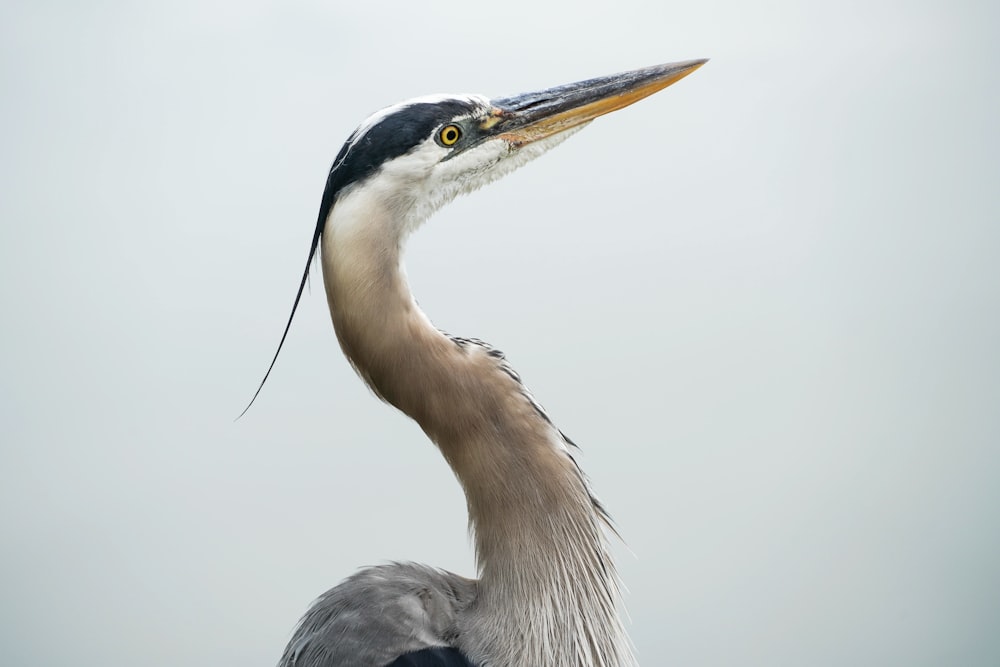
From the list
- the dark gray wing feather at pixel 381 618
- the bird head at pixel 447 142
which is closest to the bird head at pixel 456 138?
the bird head at pixel 447 142

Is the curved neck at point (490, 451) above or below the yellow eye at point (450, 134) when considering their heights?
below

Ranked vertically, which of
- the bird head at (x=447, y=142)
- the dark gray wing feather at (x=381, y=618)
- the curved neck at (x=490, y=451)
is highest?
the bird head at (x=447, y=142)

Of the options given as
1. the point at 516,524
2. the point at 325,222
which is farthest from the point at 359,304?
the point at 516,524

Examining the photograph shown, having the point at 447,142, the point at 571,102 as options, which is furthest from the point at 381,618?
the point at 571,102

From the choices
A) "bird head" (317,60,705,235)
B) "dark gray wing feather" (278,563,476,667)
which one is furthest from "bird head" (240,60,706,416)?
"dark gray wing feather" (278,563,476,667)

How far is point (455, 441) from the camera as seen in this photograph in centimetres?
130

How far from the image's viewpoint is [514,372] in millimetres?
1327

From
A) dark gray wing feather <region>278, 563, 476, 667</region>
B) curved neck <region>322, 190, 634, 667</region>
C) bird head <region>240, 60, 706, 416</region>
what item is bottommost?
dark gray wing feather <region>278, 563, 476, 667</region>

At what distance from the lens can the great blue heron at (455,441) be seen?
1.27 meters

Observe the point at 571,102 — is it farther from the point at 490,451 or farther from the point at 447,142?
the point at 490,451

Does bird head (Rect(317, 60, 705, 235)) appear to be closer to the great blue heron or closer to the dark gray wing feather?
the great blue heron

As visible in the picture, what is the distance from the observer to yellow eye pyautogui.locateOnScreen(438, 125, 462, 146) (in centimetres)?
132

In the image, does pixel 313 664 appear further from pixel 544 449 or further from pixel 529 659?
pixel 544 449

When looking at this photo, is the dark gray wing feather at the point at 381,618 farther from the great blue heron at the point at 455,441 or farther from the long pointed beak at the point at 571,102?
the long pointed beak at the point at 571,102
